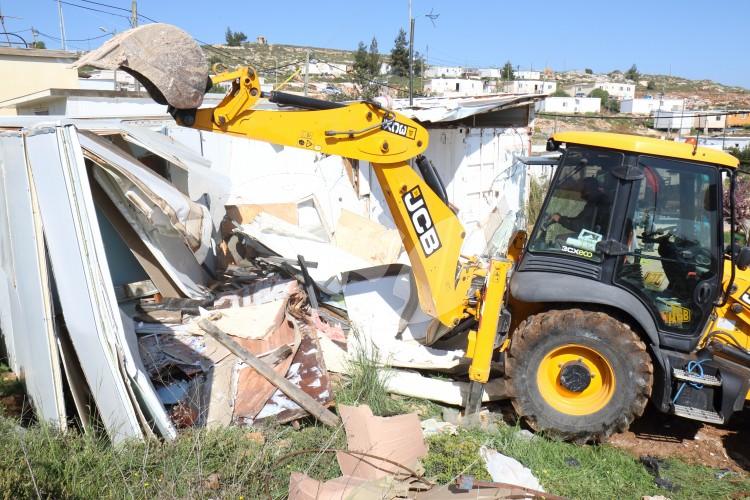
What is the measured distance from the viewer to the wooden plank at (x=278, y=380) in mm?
4508

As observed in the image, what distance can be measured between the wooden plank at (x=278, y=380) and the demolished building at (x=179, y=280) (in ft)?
0.29

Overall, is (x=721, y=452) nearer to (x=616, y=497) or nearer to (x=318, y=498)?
(x=616, y=497)

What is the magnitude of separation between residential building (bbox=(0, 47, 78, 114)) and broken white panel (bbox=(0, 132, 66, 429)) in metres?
14.4

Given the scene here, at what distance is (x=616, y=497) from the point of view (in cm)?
400

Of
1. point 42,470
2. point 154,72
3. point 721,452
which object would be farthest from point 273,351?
point 721,452

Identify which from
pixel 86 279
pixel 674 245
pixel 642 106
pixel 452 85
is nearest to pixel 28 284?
pixel 86 279

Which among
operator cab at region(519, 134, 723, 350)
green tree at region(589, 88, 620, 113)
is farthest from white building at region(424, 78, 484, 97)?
operator cab at region(519, 134, 723, 350)

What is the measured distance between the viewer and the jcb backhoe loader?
4328mm

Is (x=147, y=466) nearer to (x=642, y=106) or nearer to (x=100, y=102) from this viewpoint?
(x=100, y=102)

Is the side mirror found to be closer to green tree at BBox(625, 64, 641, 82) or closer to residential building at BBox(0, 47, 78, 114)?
Answer: residential building at BBox(0, 47, 78, 114)

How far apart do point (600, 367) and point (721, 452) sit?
116 cm

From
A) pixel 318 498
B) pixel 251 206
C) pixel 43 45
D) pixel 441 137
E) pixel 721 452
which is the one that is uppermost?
pixel 43 45

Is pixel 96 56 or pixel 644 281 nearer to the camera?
pixel 96 56

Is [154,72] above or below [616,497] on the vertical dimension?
above
